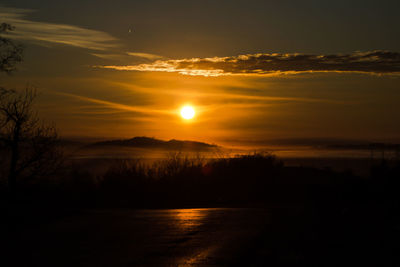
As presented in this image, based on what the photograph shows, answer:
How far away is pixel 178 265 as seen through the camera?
418 inches

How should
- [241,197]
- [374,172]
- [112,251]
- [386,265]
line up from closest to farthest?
[386,265]
[112,251]
[241,197]
[374,172]

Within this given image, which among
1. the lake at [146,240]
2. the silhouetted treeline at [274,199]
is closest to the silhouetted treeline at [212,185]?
the silhouetted treeline at [274,199]

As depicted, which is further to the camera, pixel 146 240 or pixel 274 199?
pixel 274 199

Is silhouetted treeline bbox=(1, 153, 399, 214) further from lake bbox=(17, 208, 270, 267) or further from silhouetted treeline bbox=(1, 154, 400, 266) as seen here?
lake bbox=(17, 208, 270, 267)

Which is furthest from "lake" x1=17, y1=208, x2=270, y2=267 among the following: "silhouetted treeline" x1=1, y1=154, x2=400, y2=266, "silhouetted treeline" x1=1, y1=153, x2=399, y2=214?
"silhouetted treeline" x1=1, y1=153, x2=399, y2=214

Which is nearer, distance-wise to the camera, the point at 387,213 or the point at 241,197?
the point at 387,213

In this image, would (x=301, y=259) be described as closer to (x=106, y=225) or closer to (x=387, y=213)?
(x=106, y=225)

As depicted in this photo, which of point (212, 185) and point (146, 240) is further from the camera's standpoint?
point (212, 185)

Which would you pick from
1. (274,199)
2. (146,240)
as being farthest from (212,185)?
(146,240)

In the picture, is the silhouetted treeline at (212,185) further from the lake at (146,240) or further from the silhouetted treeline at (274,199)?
the lake at (146,240)

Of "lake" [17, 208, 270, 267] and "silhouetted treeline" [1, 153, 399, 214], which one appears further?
"silhouetted treeline" [1, 153, 399, 214]

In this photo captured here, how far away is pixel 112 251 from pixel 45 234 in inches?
146

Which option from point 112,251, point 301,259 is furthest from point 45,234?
point 301,259

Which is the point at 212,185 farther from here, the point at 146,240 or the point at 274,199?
the point at 146,240
